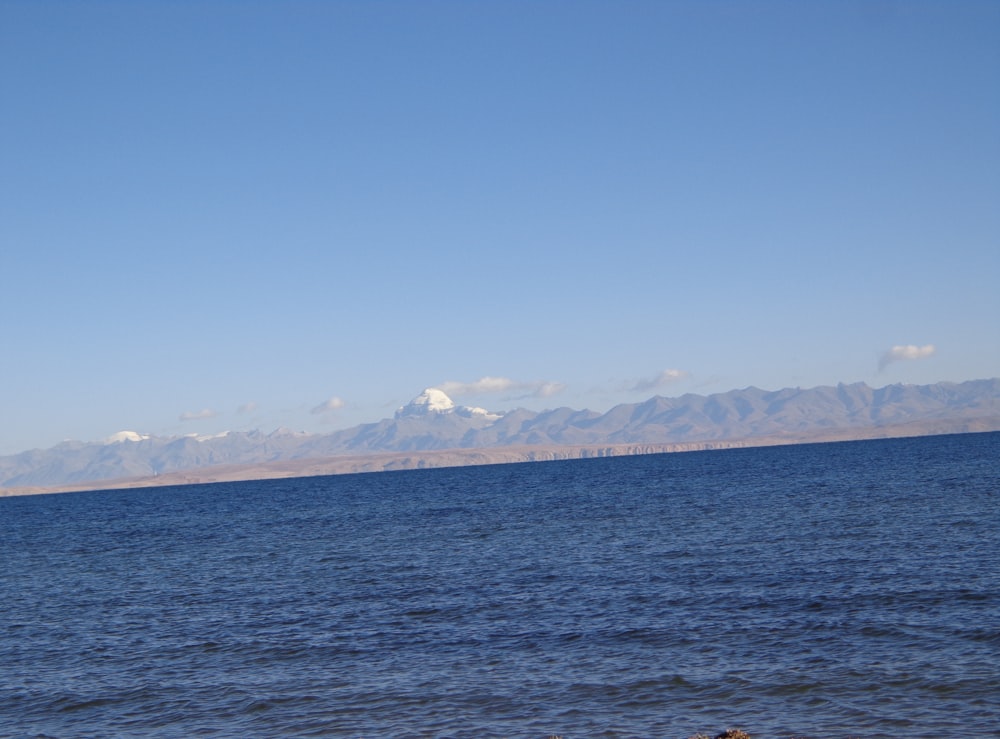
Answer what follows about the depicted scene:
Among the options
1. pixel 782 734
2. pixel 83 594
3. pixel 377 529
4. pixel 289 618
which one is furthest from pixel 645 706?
pixel 377 529

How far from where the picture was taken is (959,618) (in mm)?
26016

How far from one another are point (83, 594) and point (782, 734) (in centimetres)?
3476

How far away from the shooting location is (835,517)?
54812 mm

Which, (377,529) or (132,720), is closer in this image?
(132,720)

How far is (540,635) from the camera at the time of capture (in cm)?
2728

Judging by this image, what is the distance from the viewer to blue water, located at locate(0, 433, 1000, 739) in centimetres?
2040

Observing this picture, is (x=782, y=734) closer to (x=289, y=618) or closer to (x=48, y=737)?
(x=48, y=737)

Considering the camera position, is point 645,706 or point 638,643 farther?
point 638,643

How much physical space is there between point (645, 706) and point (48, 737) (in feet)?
44.2

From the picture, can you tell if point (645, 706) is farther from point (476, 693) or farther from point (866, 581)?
point (866, 581)

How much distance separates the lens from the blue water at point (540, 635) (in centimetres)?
2040

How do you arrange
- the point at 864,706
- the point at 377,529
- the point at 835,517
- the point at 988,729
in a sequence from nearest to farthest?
the point at 988,729
the point at 864,706
the point at 835,517
the point at 377,529

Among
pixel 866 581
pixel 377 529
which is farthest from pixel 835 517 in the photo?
pixel 377 529

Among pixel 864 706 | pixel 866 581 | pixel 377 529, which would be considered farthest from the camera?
pixel 377 529
